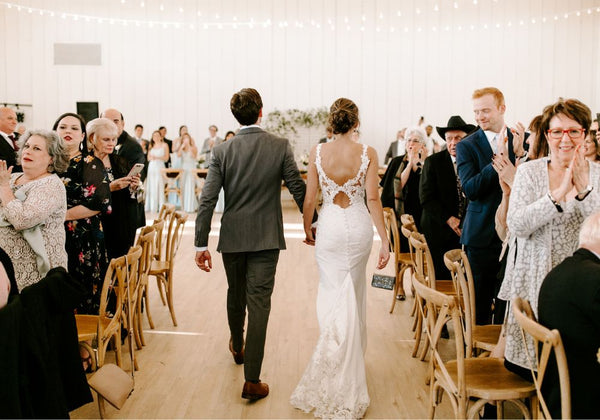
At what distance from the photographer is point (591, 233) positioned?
230 cm

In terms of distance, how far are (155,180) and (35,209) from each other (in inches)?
421

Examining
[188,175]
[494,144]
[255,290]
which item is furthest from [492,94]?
[188,175]

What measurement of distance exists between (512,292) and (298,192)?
1417 mm

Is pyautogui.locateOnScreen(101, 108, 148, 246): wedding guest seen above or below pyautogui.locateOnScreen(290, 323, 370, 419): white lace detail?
above

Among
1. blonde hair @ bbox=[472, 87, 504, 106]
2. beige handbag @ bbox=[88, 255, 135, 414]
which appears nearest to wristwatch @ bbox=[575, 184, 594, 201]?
blonde hair @ bbox=[472, 87, 504, 106]

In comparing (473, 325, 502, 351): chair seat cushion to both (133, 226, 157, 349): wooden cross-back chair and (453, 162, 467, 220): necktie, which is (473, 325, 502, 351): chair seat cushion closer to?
(453, 162, 467, 220): necktie

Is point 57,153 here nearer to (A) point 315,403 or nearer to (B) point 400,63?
(A) point 315,403

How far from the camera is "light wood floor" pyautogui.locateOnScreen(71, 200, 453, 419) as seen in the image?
3.62 metres

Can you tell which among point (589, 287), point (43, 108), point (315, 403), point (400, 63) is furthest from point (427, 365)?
point (43, 108)

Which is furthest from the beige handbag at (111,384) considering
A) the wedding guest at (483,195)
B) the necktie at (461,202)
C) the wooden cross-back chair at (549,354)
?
the necktie at (461,202)

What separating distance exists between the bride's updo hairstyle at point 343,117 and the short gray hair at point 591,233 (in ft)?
5.12

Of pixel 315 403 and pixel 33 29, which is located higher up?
pixel 33 29

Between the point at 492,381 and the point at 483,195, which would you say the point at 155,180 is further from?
the point at 492,381

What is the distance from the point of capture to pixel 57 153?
354 centimetres
